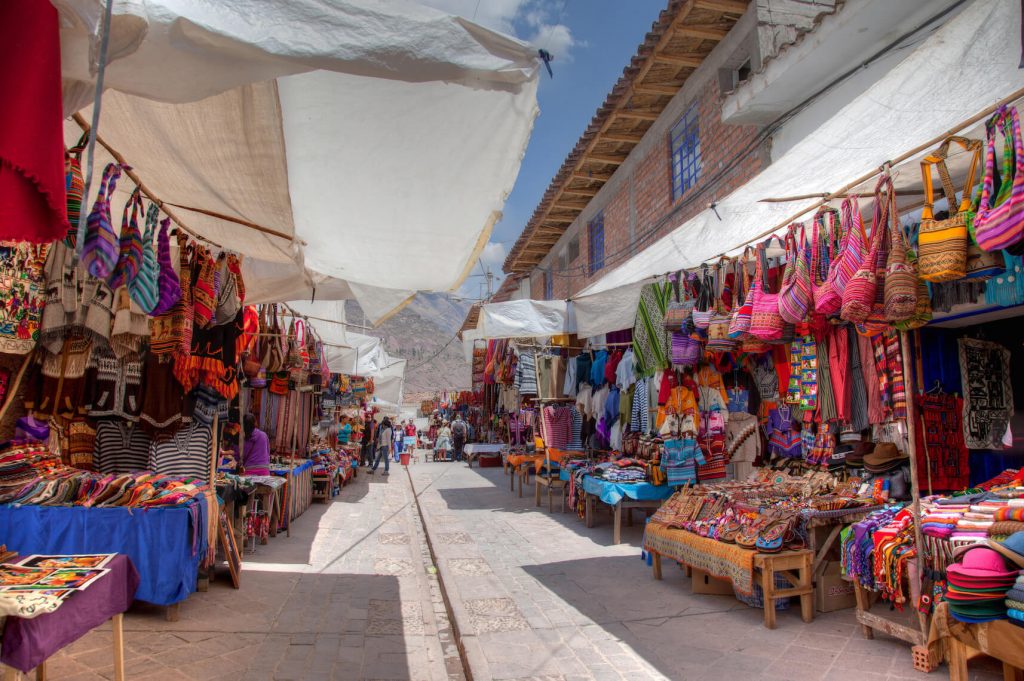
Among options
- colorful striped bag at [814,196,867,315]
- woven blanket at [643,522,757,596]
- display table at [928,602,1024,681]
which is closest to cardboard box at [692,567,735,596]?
woven blanket at [643,522,757,596]

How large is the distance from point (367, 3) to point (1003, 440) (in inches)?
223

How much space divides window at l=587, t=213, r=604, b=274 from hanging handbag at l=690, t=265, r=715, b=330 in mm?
8044

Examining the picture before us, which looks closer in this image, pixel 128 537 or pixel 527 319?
pixel 128 537

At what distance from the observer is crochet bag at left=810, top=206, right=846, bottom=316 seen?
4.44 m

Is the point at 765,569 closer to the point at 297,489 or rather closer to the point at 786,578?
the point at 786,578

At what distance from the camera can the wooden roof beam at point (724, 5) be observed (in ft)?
26.1

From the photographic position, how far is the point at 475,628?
16.6 ft

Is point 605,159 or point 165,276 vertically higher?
point 605,159

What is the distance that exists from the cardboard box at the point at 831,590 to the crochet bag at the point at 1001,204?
3.07 metres

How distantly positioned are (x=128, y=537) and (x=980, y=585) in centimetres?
564

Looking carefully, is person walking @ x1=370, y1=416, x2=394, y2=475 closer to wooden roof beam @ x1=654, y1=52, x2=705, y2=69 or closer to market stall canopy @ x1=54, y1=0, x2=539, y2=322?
wooden roof beam @ x1=654, y1=52, x2=705, y2=69

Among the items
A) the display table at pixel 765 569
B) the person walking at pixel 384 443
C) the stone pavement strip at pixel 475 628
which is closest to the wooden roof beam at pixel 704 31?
the display table at pixel 765 569

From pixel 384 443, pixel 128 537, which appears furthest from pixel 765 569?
pixel 384 443

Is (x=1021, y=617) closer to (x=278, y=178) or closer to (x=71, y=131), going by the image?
(x=278, y=178)
